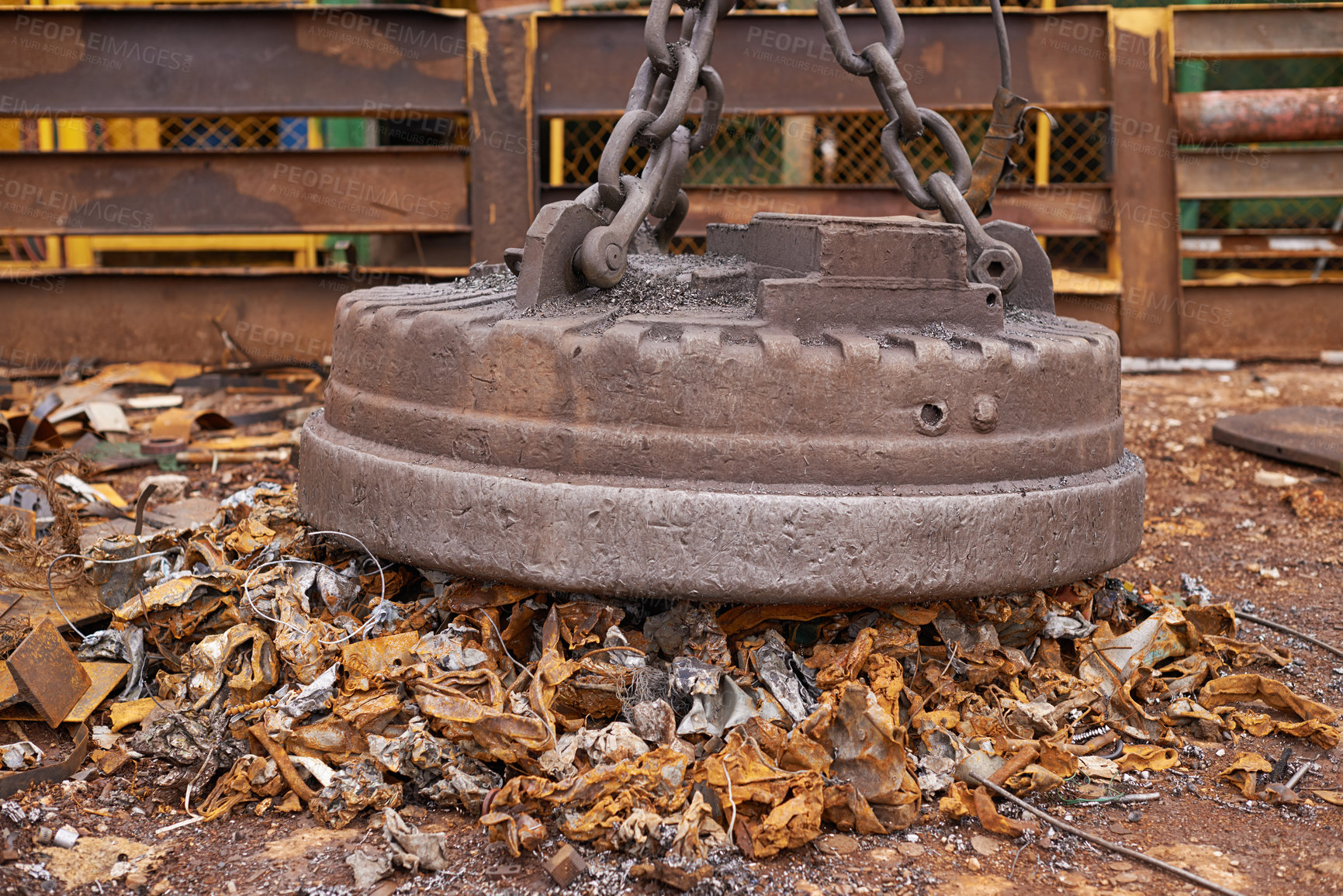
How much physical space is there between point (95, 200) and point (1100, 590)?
6157 millimetres

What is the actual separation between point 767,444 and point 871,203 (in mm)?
4919

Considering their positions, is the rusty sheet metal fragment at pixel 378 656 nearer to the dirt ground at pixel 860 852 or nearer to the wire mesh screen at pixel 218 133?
the dirt ground at pixel 860 852

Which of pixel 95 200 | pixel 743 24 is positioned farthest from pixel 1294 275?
pixel 95 200

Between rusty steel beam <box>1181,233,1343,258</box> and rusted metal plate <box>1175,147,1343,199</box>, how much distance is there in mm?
280

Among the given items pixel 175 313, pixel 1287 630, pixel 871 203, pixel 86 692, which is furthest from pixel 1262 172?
pixel 86 692

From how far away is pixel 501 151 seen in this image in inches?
272

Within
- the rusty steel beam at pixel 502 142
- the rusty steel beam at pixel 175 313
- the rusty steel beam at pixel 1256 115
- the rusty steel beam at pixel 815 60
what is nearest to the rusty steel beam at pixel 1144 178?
the rusty steel beam at pixel 1256 115

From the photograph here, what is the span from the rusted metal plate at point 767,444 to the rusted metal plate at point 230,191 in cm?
436

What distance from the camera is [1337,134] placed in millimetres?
7391

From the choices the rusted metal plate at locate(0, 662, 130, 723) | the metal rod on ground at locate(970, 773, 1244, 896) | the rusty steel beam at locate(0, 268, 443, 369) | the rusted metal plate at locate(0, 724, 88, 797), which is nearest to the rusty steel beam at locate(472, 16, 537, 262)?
the rusty steel beam at locate(0, 268, 443, 369)

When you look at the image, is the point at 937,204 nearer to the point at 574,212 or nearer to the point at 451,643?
the point at 574,212

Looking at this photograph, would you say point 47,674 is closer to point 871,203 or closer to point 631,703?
point 631,703

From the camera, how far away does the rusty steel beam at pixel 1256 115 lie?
723 cm

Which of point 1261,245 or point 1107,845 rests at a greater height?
point 1261,245
